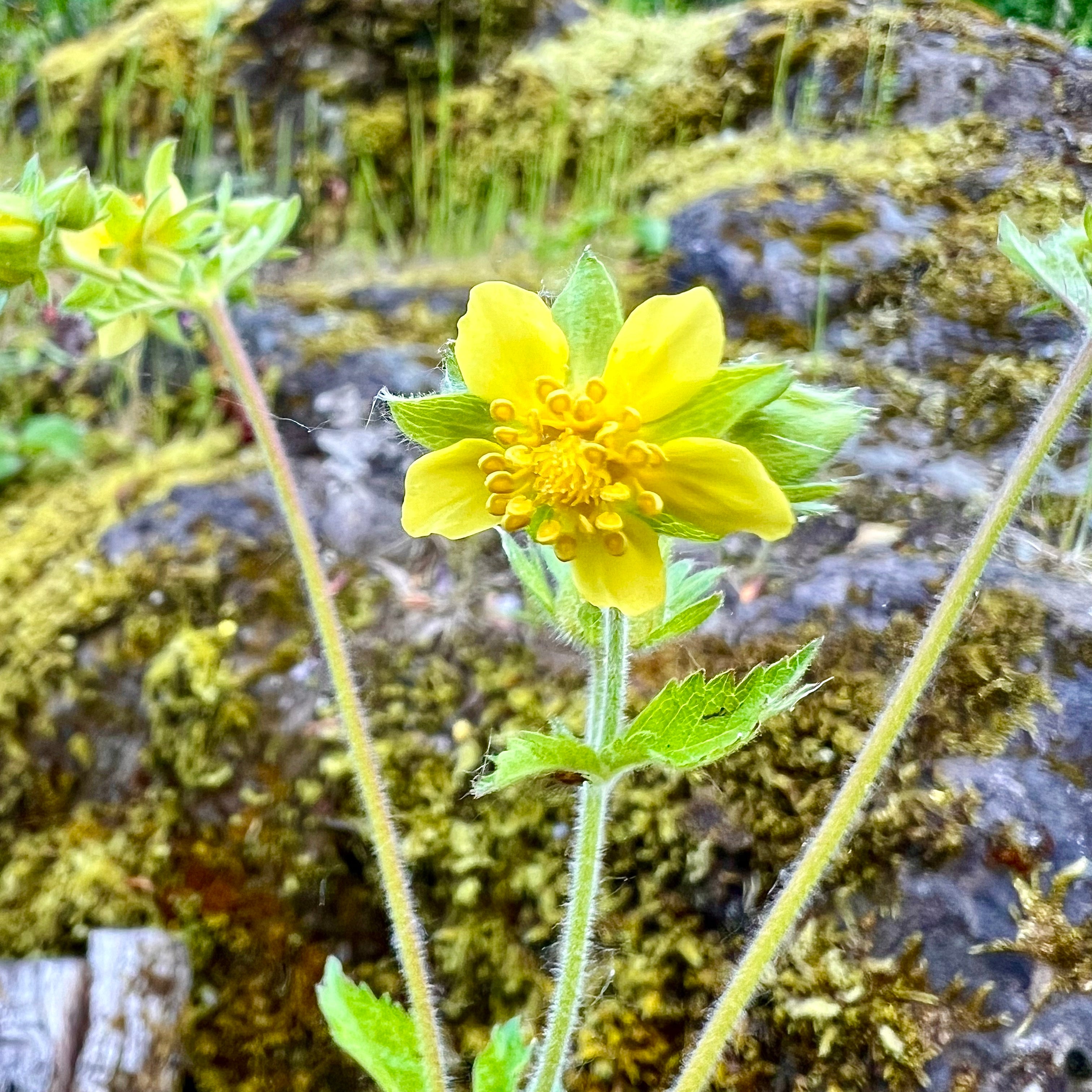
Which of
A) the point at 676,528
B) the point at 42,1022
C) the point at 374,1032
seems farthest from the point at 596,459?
the point at 42,1022

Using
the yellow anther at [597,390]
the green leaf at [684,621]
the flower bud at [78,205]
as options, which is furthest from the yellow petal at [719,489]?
the flower bud at [78,205]

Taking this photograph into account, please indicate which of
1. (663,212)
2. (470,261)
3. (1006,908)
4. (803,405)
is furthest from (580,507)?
(470,261)

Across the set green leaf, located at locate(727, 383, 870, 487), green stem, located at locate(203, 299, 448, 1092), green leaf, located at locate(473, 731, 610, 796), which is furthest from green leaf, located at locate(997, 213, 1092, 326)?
green stem, located at locate(203, 299, 448, 1092)

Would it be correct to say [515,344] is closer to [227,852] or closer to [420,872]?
[420,872]

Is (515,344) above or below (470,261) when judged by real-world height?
above

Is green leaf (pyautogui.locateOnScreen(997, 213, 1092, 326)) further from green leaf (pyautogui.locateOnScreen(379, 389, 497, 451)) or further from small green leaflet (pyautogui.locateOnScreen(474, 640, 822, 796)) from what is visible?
green leaf (pyautogui.locateOnScreen(379, 389, 497, 451))

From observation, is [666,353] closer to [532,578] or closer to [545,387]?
[545,387]
